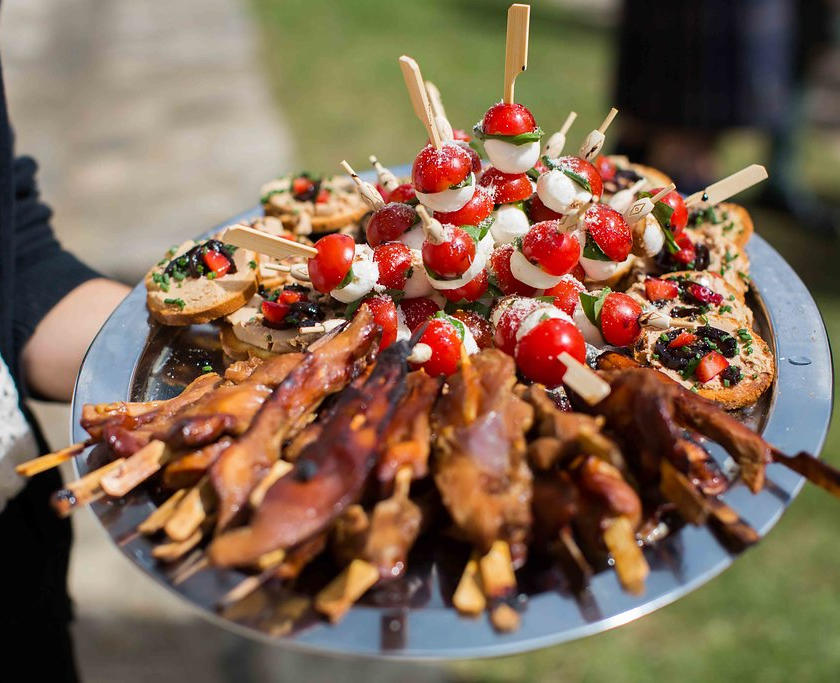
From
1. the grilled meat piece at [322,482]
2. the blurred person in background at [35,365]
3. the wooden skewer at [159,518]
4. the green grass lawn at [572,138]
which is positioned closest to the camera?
the grilled meat piece at [322,482]

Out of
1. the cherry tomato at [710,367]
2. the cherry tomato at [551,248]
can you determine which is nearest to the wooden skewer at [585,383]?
the cherry tomato at [551,248]

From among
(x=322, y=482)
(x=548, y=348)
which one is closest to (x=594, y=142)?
(x=548, y=348)

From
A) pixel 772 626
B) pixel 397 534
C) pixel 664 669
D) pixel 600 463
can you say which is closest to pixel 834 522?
pixel 772 626

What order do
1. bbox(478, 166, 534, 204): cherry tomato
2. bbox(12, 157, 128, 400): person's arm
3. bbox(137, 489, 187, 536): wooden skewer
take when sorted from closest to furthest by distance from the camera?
bbox(137, 489, 187, 536): wooden skewer, bbox(478, 166, 534, 204): cherry tomato, bbox(12, 157, 128, 400): person's arm

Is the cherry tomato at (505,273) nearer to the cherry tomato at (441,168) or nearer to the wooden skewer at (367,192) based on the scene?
the cherry tomato at (441,168)

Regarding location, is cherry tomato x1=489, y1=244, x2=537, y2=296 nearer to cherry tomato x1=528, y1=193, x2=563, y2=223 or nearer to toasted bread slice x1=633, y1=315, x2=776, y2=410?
cherry tomato x1=528, y1=193, x2=563, y2=223

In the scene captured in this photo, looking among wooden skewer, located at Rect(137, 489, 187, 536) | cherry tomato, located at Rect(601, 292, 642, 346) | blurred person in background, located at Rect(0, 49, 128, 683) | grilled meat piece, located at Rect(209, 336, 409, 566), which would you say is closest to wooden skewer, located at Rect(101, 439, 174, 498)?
wooden skewer, located at Rect(137, 489, 187, 536)
